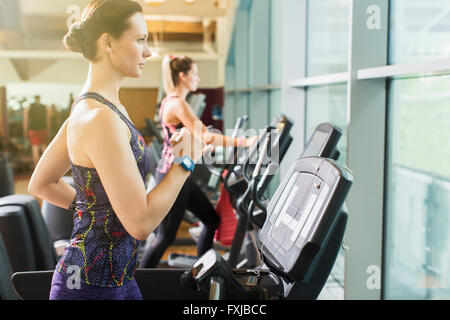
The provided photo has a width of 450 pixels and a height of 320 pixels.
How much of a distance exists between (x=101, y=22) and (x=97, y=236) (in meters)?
0.49

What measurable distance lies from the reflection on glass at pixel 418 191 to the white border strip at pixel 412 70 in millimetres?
123

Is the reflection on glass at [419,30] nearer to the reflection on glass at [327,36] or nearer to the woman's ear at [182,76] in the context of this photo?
the reflection on glass at [327,36]

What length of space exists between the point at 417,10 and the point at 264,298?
1.18m

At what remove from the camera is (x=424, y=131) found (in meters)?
1.67

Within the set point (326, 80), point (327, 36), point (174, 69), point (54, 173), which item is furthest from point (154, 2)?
point (54, 173)

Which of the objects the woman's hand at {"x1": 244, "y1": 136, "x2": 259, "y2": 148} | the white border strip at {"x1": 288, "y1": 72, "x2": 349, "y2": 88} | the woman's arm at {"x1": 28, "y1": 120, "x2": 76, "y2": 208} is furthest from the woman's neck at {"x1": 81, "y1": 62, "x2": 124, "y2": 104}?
the woman's hand at {"x1": 244, "y1": 136, "x2": 259, "y2": 148}

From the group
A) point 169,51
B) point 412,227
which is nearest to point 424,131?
point 412,227

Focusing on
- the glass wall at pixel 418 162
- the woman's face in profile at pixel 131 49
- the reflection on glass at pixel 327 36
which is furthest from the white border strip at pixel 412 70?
the woman's face in profile at pixel 131 49

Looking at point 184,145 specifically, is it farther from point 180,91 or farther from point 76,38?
point 180,91

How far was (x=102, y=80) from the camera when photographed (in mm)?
1120

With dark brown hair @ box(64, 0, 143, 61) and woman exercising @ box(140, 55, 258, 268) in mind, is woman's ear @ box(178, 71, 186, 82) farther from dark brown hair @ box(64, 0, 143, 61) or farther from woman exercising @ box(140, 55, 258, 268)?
dark brown hair @ box(64, 0, 143, 61)

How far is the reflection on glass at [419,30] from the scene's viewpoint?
153 centimetres

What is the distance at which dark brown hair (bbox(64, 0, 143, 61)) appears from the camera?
1.07 m
